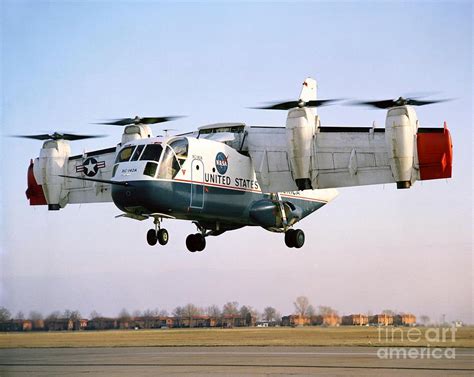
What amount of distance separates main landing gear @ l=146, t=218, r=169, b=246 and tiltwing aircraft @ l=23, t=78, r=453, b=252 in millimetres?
39

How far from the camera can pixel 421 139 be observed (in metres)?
29.0

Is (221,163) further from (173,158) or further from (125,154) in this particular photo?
(125,154)

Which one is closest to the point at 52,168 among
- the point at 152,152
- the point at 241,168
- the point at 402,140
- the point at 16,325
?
the point at 152,152

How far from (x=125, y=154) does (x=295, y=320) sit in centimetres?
1123

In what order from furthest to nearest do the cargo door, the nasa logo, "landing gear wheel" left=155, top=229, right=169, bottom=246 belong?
the nasa logo < "landing gear wheel" left=155, top=229, right=169, bottom=246 < the cargo door

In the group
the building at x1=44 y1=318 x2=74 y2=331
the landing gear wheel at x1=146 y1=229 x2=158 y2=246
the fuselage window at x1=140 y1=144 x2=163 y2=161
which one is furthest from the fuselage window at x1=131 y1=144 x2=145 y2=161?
the building at x1=44 y1=318 x2=74 y2=331

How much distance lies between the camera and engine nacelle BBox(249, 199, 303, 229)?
109 ft

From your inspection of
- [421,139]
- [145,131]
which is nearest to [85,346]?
[145,131]

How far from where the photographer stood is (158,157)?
2906 cm

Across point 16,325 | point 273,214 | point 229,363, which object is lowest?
point 229,363

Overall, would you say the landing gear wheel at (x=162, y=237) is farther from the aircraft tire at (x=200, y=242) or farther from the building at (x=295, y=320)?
the building at (x=295, y=320)

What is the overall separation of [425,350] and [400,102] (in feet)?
34.5

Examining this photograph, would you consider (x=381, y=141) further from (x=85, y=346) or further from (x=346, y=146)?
(x=85, y=346)

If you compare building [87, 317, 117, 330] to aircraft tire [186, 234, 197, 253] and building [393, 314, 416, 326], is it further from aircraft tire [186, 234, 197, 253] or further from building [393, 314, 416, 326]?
building [393, 314, 416, 326]
